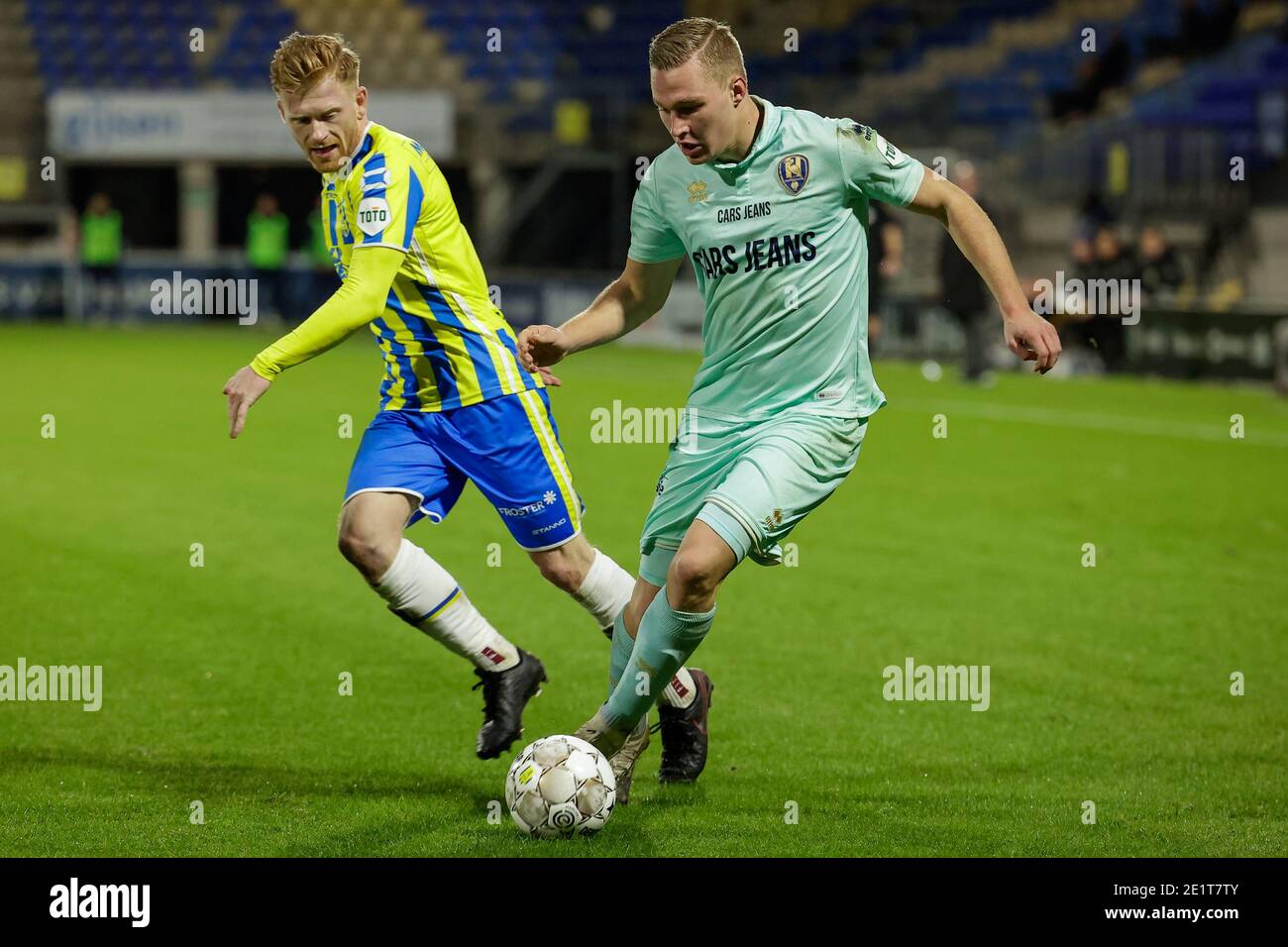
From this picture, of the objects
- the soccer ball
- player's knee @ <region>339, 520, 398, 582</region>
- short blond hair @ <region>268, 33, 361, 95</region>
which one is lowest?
the soccer ball

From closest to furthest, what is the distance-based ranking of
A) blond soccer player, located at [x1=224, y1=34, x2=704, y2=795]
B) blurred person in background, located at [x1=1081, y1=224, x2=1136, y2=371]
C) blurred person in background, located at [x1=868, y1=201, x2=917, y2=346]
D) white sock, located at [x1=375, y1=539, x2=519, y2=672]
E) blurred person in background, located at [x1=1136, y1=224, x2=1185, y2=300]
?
1. blond soccer player, located at [x1=224, y1=34, x2=704, y2=795]
2. white sock, located at [x1=375, y1=539, x2=519, y2=672]
3. blurred person in background, located at [x1=868, y1=201, x2=917, y2=346]
4. blurred person in background, located at [x1=1081, y1=224, x2=1136, y2=371]
5. blurred person in background, located at [x1=1136, y1=224, x2=1185, y2=300]

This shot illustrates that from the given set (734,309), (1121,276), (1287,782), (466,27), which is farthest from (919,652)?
(466,27)

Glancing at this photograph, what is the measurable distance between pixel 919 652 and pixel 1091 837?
2.56m

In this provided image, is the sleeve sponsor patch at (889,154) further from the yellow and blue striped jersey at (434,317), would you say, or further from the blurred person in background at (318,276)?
the blurred person in background at (318,276)

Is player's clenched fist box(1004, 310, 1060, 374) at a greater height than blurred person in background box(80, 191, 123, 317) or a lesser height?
lesser

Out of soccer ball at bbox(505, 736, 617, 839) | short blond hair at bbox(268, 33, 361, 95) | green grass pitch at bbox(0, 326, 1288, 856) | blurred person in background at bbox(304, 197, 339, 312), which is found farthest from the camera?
blurred person in background at bbox(304, 197, 339, 312)

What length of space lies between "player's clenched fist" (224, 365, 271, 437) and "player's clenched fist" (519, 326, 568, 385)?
29.9 inches

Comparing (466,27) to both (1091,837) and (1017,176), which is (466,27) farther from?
(1091,837)

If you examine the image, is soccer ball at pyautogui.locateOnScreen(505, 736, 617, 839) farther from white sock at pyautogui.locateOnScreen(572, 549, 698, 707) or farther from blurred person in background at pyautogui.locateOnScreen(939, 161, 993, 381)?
blurred person in background at pyautogui.locateOnScreen(939, 161, 993, 381)

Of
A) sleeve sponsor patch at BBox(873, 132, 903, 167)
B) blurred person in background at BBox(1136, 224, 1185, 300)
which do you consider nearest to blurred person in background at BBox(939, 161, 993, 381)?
blurred person in background at BBox(1136, 224, 1185, 300)

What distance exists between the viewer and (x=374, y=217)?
214 inches

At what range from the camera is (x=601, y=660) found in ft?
24.5

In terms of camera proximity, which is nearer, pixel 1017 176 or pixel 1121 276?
pixel 1121 276

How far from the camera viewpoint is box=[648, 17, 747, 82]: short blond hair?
4816 millimetres
